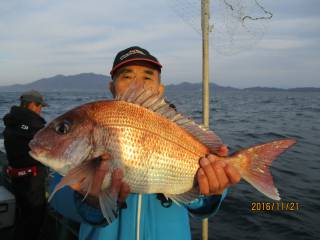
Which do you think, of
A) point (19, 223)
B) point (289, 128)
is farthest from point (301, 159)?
point (19, 223)

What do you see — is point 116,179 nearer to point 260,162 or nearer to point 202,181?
point 202,181

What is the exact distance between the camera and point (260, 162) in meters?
2.66

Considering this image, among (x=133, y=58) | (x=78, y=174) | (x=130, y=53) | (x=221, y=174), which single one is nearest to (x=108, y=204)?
(x=78, y=174)

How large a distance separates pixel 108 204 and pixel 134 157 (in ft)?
1.35

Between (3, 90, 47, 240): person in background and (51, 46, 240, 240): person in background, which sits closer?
(51, 46, 240, 240): person in background

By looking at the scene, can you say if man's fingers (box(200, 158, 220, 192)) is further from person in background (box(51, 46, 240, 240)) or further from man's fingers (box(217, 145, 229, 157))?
man's fingers (box(217, 145, 229, 157))

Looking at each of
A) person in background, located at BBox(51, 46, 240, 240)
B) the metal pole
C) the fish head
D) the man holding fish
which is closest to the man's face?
person in background, located at BBox(51, 46, 240, 240)

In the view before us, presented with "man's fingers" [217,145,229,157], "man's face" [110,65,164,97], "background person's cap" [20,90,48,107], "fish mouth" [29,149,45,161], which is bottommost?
"man's fingers" [217,145,229,157]

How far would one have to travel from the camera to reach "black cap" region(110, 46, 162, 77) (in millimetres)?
3309

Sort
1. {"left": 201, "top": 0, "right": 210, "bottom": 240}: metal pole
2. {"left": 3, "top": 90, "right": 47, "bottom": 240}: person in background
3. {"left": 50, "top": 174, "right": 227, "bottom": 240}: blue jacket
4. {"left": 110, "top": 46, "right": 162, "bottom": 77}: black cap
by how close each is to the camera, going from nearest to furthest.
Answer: {"left": 50, "top": 174, "right": 227, "bottom": 240}: blue jacket < {"left": 110, "top": 46, "right": 162, "bottom": 77}: black cap < {"left": 201, "top": 0, "right": 210, "bottom": 240}: metal pole < {"left": 3, "top": 90, "right": 47, "bottom": 240}: person in background

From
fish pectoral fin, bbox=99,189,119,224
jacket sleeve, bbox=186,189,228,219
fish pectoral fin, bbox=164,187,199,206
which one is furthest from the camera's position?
jacket sleeve, bbox=186,189,228,219

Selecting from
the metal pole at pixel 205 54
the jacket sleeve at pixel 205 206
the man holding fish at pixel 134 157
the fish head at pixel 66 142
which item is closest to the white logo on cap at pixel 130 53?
the man holding fish at pixel 134 157

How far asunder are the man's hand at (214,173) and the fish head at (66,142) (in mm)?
878

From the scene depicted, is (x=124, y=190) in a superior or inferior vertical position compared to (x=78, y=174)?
inferior
